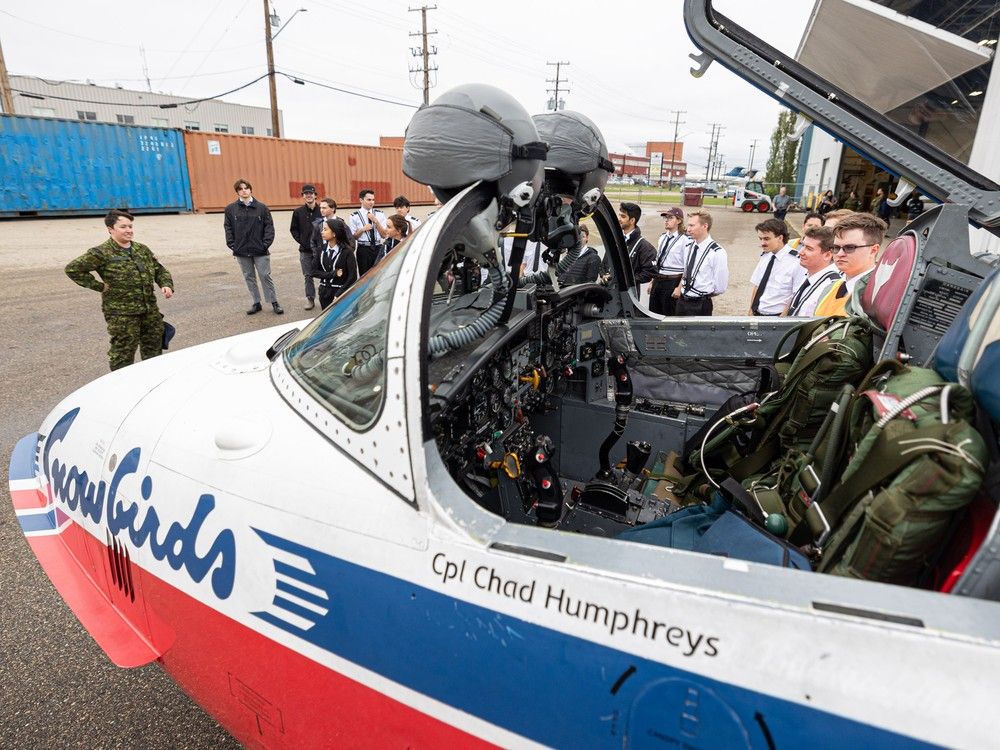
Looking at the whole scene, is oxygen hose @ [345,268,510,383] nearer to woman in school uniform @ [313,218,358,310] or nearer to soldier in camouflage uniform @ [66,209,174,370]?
soldier in camouflage uniform @ [66,209,174,370]

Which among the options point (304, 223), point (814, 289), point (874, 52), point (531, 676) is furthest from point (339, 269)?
point (531, 676)

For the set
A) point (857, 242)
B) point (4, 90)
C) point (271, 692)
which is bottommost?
point (271, 692)

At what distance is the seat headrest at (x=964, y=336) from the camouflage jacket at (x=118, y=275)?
19.3 ft

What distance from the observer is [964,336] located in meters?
1.44

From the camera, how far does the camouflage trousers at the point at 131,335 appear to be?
5200 mm

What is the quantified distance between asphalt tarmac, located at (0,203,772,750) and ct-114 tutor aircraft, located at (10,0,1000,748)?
599 millimetres

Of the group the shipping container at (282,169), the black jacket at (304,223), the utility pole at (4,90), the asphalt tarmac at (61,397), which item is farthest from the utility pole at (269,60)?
the black jacket at (304,223)

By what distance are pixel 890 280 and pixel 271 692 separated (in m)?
2.43

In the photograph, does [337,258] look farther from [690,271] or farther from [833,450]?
[833,450]

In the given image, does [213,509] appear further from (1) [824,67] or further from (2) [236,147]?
(2) [236,147]

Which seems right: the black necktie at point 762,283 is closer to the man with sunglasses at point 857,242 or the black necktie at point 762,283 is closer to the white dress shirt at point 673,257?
the white dress shirt at point 673,257

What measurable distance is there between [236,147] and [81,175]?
18.1 ft

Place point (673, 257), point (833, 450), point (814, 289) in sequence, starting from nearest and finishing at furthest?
point (833, 450) → point (814, 289) → point (673, 257)

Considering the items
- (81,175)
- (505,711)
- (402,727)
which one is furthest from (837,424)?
(81,175)
